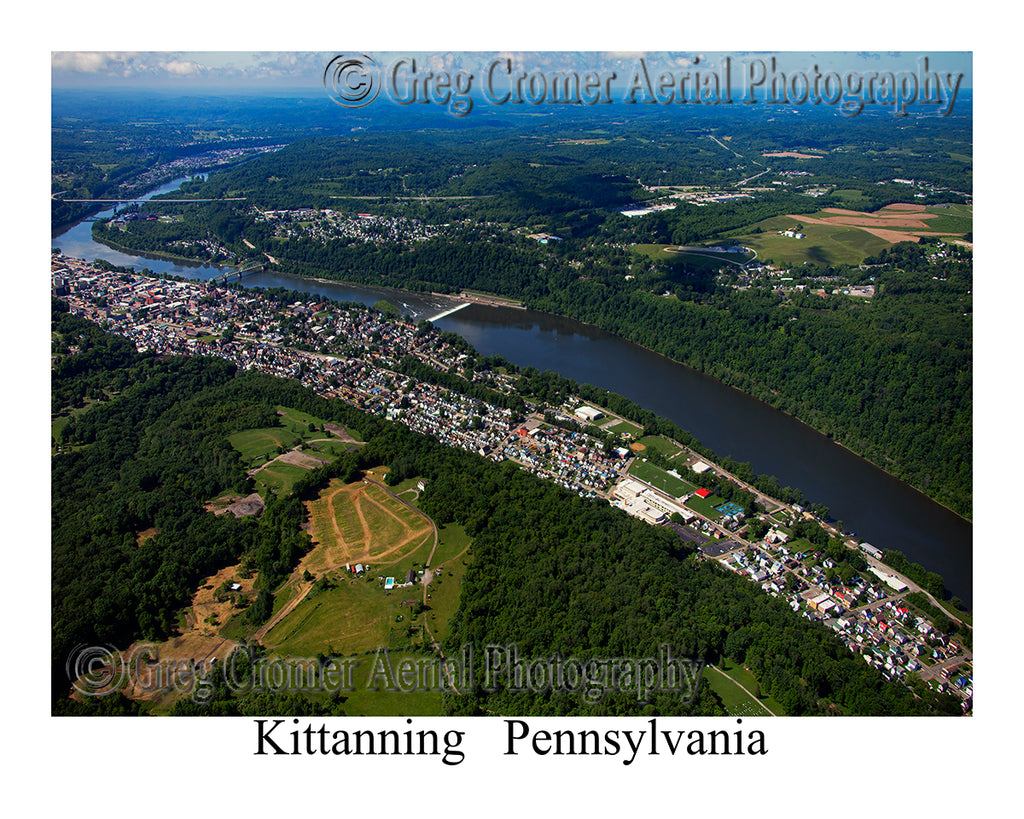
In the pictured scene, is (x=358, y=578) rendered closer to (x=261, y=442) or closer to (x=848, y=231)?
(x=261, y=442)

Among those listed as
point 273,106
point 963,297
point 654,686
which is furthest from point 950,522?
point 273,106

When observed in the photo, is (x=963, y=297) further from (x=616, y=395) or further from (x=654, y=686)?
(x=654, y=686)

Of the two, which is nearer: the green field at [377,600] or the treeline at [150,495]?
the green field at [377,600]

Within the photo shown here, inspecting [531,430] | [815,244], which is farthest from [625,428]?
[815,244]

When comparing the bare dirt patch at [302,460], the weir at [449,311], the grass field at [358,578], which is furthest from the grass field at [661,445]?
the weir at [449,311]

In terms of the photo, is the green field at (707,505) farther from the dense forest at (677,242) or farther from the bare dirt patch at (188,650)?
the bare dirt patch at (188,650)

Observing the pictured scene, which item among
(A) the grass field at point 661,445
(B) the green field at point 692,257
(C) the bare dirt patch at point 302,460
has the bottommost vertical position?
(C) the bare dirt patch at point 302,460

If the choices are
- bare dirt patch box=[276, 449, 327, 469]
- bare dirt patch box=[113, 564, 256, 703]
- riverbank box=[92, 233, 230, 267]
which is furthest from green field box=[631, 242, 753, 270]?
bare dirt patch box=[113, 564, 256, 703]
